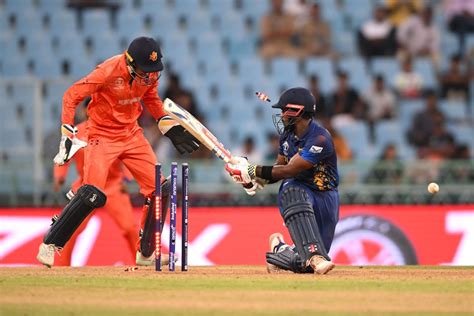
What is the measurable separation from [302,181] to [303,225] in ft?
1.61

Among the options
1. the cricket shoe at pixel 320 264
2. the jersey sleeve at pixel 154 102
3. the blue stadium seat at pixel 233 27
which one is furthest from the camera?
the blue stadium seat at pixel 233 27

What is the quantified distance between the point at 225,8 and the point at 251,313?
11.8 m

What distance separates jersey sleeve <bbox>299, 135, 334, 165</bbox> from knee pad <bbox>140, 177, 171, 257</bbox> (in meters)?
1.39

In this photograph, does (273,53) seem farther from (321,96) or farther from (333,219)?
(333,219)

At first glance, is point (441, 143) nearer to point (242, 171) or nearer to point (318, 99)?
point (318, 99)

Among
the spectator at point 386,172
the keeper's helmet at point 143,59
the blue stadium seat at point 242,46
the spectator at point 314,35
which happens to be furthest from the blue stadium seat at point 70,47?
the keeper's helmet at point 143,59

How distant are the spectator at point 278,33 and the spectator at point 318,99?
1.26m

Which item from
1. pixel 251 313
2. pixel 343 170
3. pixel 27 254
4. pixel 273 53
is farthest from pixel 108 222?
pixel 251 313

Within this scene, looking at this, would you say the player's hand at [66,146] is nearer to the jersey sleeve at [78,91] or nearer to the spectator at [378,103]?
the jersey sleeve at [78,91]

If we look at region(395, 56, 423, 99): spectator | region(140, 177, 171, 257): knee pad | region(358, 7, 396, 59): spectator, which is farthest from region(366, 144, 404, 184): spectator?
region(140, 177, 171, 257): knee pad

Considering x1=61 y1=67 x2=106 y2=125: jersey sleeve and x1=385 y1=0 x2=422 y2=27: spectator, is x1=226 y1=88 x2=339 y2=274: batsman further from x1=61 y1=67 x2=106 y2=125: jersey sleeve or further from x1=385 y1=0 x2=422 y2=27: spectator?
x1=385 y1=0 x2=422 y2=27: spectator

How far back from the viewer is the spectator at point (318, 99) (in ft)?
53.0

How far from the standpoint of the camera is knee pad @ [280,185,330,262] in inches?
352

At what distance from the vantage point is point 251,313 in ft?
22.4
